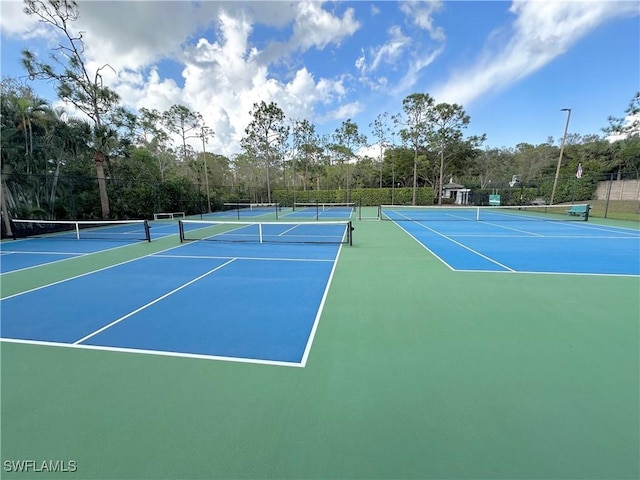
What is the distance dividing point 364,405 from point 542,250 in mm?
8354

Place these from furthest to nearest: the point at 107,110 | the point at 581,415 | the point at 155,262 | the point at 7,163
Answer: the point at 107,110 < the point at 7,163 < the point at 155,262 < the point at 581,415

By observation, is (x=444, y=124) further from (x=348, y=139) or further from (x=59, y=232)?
(x=59, y=232)

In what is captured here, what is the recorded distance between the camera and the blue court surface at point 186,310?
3.29 metres

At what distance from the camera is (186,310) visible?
4.26m

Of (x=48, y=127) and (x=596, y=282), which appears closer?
(x=596, y=282)

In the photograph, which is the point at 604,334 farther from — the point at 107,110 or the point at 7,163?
the point at 107,110

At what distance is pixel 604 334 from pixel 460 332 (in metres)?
1.66

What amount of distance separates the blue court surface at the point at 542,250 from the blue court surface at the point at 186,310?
3.81 m

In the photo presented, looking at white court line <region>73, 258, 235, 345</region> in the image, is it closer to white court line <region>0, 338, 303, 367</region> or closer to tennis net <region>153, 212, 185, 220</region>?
white court line <region>0, 338, 303, 367</region>

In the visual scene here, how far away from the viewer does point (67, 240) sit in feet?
36.5

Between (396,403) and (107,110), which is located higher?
(107,110)

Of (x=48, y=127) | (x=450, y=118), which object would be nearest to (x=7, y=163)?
(x=48, y=127)

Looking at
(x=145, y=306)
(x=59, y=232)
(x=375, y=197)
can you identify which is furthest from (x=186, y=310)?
(x=375, y=197)

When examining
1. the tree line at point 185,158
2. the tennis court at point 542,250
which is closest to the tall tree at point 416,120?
the tree line at point 185,158
